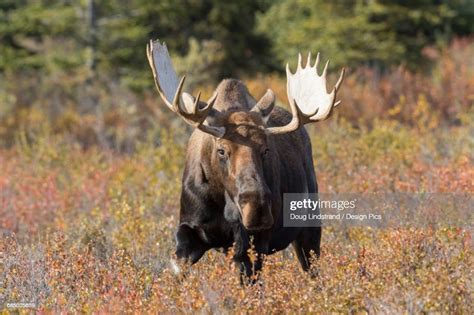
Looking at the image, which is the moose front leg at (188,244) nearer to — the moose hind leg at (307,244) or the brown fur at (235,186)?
the brown fur at (235,186)

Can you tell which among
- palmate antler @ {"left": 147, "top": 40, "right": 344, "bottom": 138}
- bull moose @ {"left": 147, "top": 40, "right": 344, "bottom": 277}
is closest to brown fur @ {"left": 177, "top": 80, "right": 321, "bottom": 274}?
bull moose @ {"left": 147, "top": 40, "right": 344, "bottom": 277}

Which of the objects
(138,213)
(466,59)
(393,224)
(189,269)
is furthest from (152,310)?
(466,59)

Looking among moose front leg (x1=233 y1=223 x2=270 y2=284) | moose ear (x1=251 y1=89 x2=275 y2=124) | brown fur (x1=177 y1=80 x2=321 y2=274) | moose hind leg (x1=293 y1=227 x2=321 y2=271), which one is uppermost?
moose ear (x1=251 y1=89 x2=275 y2=124)

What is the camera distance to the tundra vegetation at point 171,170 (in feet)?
19.2

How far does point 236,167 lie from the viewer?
656cm

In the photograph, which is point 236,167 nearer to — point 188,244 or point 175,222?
point 188,244

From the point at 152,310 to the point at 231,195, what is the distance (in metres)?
1.35

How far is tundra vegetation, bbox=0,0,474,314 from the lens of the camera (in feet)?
19.2

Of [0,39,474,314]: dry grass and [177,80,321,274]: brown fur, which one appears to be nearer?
[0,39,474,314]: dry grass

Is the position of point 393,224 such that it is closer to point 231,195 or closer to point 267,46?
point 231,195

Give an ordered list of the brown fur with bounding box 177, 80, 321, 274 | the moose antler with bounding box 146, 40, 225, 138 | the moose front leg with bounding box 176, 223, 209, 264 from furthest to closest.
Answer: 1. the moose front leg with bounding box 176, 223, 209, 264
2. the moose antler with bounding box 146, 40, 225, 138
3. the brown fur with bounding box 177, 80, 321, 274

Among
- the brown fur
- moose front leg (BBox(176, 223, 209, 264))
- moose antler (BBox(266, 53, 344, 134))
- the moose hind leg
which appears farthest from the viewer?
the moose hind leg

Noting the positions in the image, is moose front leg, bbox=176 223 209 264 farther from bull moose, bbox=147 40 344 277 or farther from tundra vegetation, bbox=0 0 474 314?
tundra vegetation, bbox=0 0 474 314

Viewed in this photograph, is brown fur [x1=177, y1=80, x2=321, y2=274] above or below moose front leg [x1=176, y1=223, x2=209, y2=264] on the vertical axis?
above
